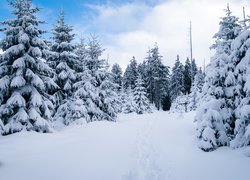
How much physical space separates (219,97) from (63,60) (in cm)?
1527

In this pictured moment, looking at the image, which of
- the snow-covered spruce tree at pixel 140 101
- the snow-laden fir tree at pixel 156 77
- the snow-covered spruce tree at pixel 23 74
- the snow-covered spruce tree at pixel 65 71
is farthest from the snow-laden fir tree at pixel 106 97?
the snow-laden fir tree at pixel 156 77

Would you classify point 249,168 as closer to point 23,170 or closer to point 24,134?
point 23,170

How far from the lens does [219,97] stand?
35.9 ft

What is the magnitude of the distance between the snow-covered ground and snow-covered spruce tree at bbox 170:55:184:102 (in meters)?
47.9

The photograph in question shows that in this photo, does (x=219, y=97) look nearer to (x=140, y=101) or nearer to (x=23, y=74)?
(x=23, y=74)

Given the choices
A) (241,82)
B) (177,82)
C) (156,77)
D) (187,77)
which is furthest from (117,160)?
(187,77)

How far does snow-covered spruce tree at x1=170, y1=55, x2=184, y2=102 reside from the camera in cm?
5985

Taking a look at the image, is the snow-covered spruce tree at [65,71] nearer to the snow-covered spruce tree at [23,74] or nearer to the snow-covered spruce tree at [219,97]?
the snow-covered spruce tree at [23,74]

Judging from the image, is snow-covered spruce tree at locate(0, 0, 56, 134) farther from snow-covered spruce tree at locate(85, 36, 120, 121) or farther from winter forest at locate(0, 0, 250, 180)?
snow-covered spruce tree at locate(85, 36, 120, 121)

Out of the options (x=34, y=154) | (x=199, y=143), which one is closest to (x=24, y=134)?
(x=34, y=154)

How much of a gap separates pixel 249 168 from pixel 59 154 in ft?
24.8

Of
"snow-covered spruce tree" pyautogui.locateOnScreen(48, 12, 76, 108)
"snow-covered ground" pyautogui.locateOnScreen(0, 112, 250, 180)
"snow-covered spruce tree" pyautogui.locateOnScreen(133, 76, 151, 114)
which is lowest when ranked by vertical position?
"snow-covered ground" pyautogui.locateOnScreen(0, 112, 250, 180)

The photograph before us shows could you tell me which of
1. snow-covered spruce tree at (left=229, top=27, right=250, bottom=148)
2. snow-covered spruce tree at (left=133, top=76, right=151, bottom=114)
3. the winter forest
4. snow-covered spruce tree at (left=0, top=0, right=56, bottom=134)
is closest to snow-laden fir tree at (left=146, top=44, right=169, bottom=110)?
snow-covered spruce tree at (left=133, top=76, right=151, bottom=114)

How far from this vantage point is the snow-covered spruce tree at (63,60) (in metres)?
21.0
